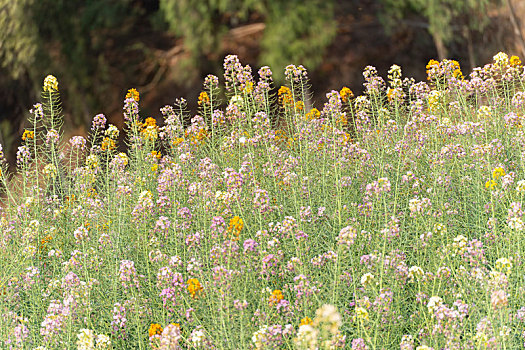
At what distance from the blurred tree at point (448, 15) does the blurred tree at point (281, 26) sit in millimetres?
1182

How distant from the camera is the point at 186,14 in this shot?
28.9ft

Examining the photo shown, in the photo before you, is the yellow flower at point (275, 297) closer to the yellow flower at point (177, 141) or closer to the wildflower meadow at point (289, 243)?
the wildflower meadow at point (289, 243)

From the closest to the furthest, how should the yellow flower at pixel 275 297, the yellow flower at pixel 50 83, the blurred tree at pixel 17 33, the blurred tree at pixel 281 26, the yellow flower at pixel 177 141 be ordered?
1. the yellow flower at pixel 275 297
2. the yellow flower at pixel 50 83
3. the yellow flower at pixel 177 141
4. the blurred tree at pixel 281 26
5. the blurred tree at pixel 17 33

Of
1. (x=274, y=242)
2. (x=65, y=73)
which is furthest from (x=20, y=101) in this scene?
(x=274, y=242)

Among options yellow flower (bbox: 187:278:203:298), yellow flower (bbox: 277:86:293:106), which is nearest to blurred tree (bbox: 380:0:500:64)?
yellow flower (bbox: 277:86:293:106)

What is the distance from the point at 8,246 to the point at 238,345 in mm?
2338

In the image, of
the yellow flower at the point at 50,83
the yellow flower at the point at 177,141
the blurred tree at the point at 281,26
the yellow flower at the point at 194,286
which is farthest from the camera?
the blurred tree at the point at 281,26

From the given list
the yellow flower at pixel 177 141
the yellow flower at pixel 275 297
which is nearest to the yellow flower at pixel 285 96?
the yellow flower at pixel 177 141

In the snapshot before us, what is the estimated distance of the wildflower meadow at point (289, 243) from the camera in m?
3.05

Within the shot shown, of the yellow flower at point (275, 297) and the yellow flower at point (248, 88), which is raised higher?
the yellow flower at point (248, 88)

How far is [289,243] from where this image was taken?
3.67m

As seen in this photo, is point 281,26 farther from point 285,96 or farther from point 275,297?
point 275,297

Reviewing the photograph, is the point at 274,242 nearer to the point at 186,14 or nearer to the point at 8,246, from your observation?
the point at 8,246

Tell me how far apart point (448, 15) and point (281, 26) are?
84.3 inches
